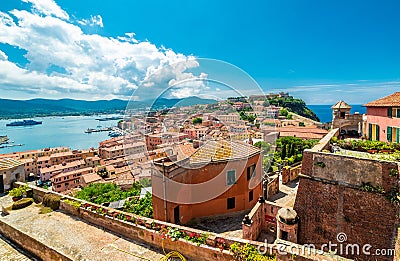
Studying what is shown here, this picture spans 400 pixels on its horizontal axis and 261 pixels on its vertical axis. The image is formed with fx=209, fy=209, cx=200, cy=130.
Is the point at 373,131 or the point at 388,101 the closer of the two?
the point at 388,101

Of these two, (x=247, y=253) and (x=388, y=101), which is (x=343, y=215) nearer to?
(x=247, y=253)

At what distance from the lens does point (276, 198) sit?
39.0ft

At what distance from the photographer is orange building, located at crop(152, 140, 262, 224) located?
341 inches

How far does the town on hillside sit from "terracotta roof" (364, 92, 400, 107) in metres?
0.07

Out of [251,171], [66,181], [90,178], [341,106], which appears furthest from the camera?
[66,181]

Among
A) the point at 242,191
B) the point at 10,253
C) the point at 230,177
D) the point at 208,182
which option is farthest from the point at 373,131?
the point at 10,253

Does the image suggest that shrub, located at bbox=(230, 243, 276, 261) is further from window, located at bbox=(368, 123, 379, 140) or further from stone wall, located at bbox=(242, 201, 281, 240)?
window, located at bbox=(368, 123, 379, 140)

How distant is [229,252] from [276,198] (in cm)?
794

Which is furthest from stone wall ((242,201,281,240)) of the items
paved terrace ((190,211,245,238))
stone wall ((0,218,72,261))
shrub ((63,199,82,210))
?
shrub ((63,199,82,210))

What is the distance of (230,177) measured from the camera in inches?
418

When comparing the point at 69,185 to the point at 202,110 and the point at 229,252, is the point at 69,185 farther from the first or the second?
the point at 229,252

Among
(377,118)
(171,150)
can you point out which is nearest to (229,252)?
(171,150)

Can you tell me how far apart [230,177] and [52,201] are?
7884 mm

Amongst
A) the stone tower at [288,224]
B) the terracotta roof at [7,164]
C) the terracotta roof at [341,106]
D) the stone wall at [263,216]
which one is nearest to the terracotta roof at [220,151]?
the stone wall at [263,216]
